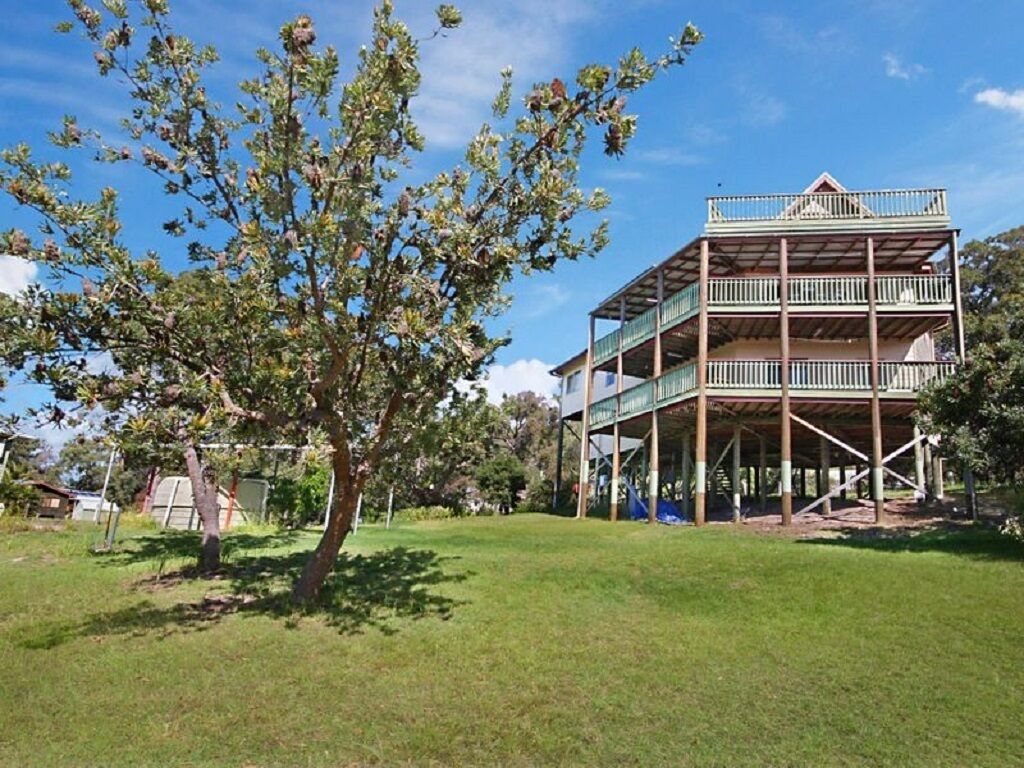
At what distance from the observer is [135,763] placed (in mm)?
5465

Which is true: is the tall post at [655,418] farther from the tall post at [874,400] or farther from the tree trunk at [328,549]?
the tree trunk at [328,549]

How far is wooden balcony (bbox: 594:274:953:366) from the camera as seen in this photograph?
20547 mm

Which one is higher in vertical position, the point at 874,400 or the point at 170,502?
the point at 874,400

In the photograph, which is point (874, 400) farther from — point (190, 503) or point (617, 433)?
point (190, 503)

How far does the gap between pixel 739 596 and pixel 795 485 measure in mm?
30628

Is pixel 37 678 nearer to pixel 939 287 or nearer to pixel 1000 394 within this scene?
pixel 1000 394

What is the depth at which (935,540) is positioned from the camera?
15.2 m

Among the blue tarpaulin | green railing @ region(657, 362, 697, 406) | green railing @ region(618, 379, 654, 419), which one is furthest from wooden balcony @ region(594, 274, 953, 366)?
the blue tarpaulin

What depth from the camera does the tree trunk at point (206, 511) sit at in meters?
12.9

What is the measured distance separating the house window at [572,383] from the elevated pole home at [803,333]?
7.89m

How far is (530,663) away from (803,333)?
59.6 ft

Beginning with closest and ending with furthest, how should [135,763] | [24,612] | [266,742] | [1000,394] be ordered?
[135,763] < [266,742] < [24,612] < [1000,394]

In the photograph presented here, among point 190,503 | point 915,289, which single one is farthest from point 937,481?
point 190,503

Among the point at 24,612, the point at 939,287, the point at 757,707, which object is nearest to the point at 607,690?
the point at 757,707
